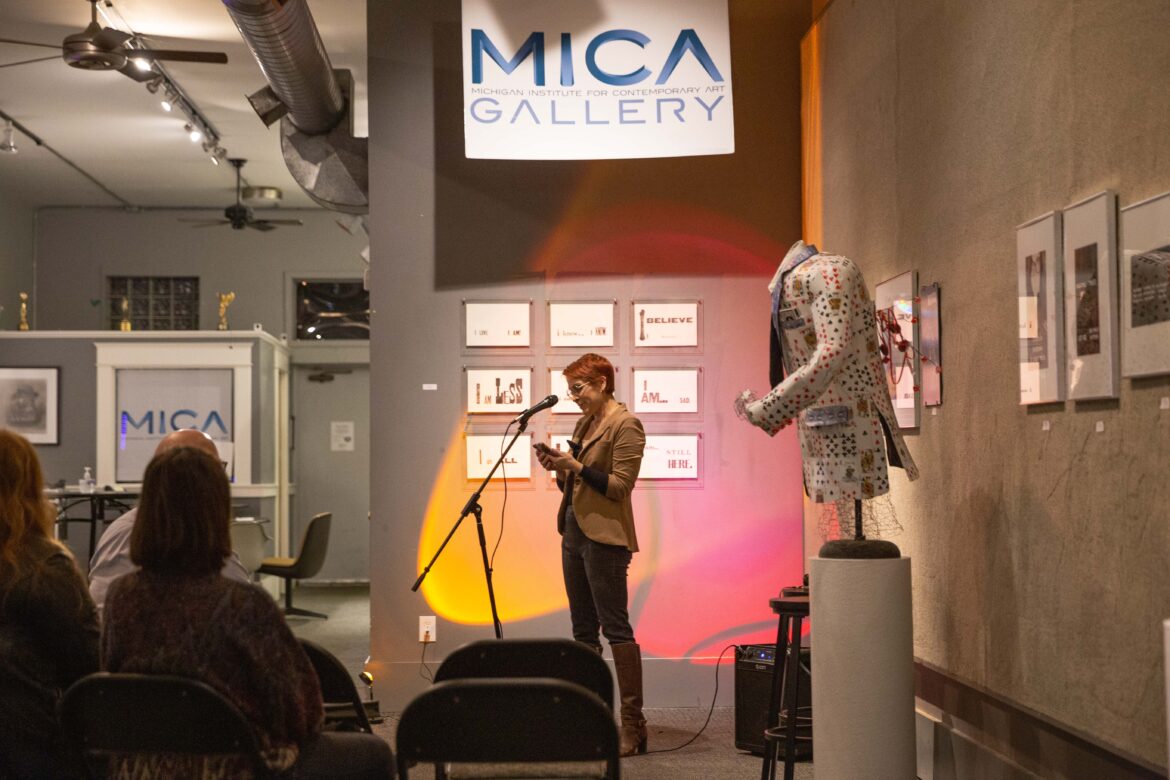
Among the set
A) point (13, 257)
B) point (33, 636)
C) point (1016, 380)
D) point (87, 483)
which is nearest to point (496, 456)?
point (1016, 380)

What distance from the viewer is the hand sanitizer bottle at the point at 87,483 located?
11.0 m

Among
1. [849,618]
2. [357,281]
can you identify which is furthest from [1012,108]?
[357,281]

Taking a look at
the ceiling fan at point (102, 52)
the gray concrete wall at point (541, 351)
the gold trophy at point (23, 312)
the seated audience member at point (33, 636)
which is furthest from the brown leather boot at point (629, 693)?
the gold trophy at point (23, 312)

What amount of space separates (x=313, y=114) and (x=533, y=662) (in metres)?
5.13

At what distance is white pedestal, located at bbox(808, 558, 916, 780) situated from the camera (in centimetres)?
372

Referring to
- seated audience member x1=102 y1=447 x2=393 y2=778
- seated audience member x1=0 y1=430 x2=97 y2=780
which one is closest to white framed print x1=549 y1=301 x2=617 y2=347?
seated audience member x1=0 y1=430 x2=97 y2=780

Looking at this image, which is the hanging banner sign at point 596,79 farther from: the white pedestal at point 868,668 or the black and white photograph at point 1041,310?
the white pedestal at point 868,668

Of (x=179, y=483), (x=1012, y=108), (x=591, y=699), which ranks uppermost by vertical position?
(x=1012, y=108)

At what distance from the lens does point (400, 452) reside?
6277 mm

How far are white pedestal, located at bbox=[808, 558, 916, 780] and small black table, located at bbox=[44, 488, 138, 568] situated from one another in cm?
812

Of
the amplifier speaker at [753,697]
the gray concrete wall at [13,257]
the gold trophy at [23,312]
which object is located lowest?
the amplifier speaker at [753,697]

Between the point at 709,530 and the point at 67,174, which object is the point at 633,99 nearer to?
the point at 709,530

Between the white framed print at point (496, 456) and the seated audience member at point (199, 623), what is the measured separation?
3663 mm

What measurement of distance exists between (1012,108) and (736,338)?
2.71 meters
